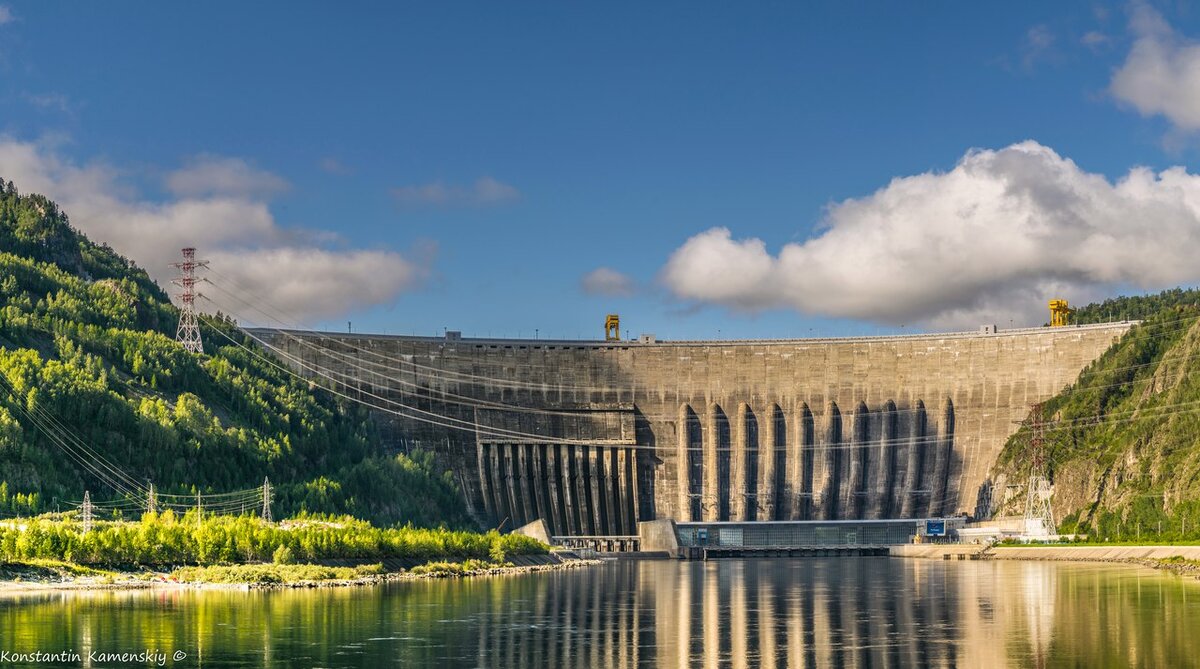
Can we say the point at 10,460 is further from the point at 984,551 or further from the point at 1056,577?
the point at 984,551

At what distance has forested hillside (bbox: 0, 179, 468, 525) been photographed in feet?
497

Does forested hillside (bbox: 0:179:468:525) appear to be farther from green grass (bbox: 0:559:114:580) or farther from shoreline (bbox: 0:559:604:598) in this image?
Answer: shoreline (bbox: 0:559:604:598)

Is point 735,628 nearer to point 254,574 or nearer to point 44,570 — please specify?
point 254,574

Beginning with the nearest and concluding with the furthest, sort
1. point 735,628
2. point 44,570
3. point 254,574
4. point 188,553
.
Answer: point 735,628 < point 44,570 < point 254,574 < point 188,553

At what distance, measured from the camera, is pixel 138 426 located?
6506 inches

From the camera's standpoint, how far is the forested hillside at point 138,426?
15138 cm

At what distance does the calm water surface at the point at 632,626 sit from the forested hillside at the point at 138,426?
6246cm

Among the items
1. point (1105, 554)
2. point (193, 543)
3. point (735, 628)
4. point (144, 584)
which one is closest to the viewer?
point (735, 628)

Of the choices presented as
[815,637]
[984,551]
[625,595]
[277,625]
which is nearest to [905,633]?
[815,637]

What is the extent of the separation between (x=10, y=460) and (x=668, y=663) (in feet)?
361

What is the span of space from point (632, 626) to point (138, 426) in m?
110

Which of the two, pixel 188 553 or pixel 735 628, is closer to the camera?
pixel 735 628

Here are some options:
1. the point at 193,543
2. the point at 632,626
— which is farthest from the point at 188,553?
the point at 632,626

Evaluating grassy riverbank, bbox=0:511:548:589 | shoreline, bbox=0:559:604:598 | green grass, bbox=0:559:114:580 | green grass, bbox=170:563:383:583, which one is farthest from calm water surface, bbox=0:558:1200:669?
green grass, bbox=0:559:114:580
